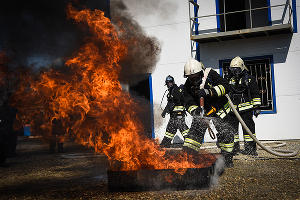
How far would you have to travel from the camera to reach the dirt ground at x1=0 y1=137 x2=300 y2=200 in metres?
4.04

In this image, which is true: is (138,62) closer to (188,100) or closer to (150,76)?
(150,76)

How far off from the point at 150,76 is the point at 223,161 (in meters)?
5.81

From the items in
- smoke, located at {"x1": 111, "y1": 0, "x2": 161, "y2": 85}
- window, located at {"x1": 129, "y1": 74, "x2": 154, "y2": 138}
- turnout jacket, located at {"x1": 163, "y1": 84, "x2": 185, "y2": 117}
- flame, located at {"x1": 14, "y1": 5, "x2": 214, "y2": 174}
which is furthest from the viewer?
window, located at {"x1": 129, "y1": 74, "x2": 154, "y2": 138}

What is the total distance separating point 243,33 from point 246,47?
2.28 feet

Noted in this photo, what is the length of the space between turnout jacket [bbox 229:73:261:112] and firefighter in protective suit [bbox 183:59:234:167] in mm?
1616

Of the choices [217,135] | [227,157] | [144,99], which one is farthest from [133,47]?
[227,157]

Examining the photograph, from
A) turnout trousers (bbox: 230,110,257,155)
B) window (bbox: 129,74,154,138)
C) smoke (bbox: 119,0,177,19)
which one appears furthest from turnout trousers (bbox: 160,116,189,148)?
smoke (bbox: 119,0,177,19)


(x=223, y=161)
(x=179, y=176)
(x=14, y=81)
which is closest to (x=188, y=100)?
(x=223, y=161)

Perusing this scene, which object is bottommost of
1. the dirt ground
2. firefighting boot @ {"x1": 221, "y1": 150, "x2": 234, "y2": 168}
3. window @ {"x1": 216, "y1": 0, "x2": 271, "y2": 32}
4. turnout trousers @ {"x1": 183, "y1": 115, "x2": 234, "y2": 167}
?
the dirt ground

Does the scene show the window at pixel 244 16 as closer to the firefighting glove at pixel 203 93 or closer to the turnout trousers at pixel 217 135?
the turnout trousers at pixel 217 135

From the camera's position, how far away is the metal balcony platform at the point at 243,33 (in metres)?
8.93

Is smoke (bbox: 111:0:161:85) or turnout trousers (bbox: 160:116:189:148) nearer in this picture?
turnout trousers (bbox: 160:116:189:148)

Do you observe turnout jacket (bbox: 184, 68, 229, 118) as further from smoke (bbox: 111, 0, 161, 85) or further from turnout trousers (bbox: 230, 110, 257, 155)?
smoke (bbox: 111, 0, 161, 85)

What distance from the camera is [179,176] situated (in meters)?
4.15
